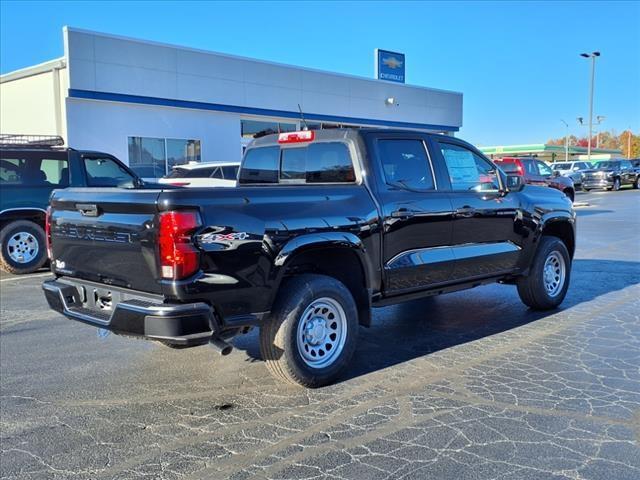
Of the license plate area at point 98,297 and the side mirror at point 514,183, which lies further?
the side mirror at point 514,183

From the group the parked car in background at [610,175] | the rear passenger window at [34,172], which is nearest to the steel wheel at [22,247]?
the rear passenger window at [34,172]

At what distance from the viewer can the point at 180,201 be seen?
12.5 feet

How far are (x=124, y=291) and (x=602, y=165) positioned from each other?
127 feet

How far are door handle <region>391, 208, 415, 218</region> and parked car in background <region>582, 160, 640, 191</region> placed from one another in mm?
35017

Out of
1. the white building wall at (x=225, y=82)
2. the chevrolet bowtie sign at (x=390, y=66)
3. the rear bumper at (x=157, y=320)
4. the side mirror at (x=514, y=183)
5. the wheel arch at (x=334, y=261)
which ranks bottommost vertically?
the rear bumper at (x=157, y=320)

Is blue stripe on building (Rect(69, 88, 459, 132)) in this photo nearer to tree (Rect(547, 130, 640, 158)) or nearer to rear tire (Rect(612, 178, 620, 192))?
rear tire (Rect(612, 178, 620, 192))

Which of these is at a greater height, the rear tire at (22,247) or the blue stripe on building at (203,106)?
the blue stripe on building at (203,106)

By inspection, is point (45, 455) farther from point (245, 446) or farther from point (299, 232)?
point (299, 232)

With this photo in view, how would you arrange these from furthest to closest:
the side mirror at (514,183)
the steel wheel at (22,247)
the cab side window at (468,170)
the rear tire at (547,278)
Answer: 1. the steel wheel at (22,247)
2. the rear tire at (547,278)
3. the side mirror at (514,183)
4. the cab side window at (468,170)

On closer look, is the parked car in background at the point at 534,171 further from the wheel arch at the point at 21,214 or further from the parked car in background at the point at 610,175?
the parked car in background at the point at 610,175

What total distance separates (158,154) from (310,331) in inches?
719

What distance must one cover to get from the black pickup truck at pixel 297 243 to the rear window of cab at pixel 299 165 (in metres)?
0.01

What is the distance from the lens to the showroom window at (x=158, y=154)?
2091cm

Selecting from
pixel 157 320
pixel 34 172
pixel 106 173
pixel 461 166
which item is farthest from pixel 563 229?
pixel 34 172
